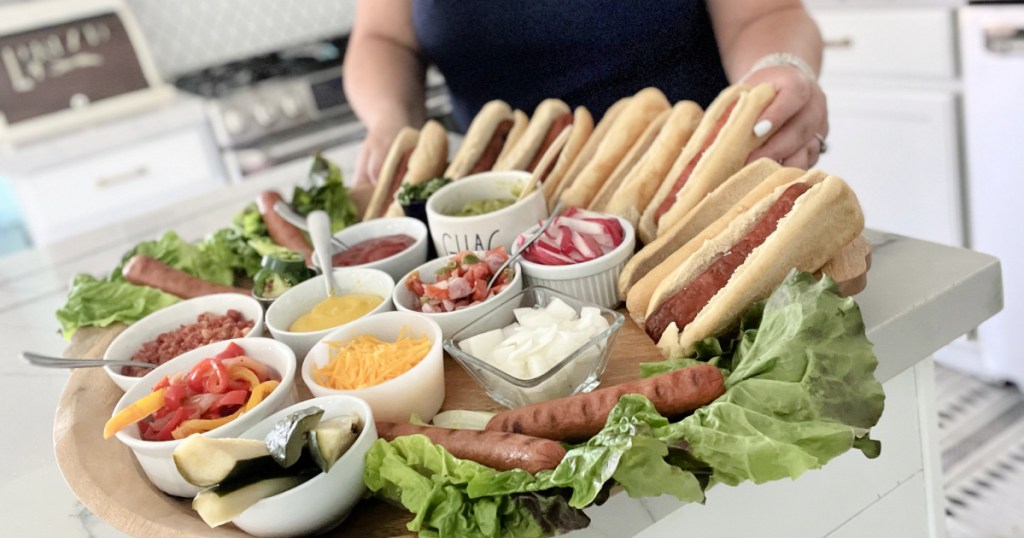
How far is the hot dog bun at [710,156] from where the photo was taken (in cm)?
159

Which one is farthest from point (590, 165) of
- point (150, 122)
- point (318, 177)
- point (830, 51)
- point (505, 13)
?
point (150, 122)

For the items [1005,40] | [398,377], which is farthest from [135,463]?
[1005,40]

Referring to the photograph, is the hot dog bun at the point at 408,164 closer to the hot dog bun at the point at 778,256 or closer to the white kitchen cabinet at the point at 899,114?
the hot dog bun at the point at 778,256

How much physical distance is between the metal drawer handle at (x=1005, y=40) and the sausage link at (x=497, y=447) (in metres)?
2.45

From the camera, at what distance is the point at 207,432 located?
1229mm

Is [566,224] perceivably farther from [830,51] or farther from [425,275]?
[830,51]

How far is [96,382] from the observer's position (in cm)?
162

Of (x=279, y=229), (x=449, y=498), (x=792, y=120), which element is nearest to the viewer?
(x=449, y=498)

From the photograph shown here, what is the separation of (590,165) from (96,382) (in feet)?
3.29

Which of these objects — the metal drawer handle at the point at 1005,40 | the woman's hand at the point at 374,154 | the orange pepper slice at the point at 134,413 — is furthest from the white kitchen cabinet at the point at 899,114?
the orange pepper slice at the point at 134,413

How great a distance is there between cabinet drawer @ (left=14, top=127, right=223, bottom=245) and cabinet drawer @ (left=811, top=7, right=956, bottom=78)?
111 inches

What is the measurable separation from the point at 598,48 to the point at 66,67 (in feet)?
10.6

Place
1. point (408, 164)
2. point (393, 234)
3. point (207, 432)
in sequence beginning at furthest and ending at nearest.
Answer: point (408, 164) → point (393, 234) → point (207, 432)

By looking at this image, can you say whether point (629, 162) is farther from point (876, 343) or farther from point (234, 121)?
point (234, 121)
